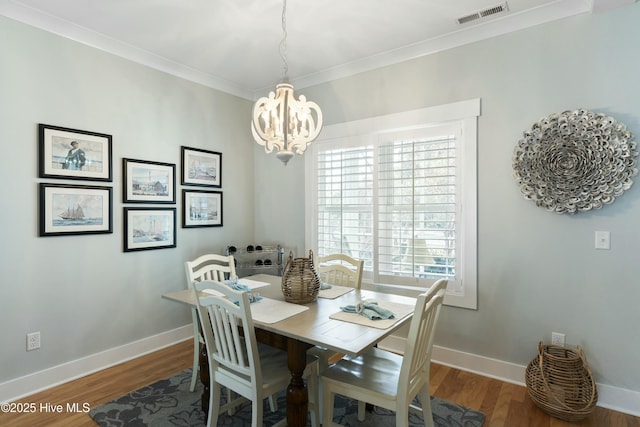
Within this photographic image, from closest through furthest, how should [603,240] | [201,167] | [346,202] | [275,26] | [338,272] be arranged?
[603,240] → [275,26] → [338,272] → [346,202] → [201,167]

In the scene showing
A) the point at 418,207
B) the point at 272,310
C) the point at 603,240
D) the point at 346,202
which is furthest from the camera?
the point at 346,202

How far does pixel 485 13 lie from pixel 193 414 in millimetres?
3495

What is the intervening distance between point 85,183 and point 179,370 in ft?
5.69

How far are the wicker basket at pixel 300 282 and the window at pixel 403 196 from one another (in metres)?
1.26

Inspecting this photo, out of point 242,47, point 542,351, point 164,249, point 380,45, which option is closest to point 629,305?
point 542,351

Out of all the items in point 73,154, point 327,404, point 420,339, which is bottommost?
point 327,404

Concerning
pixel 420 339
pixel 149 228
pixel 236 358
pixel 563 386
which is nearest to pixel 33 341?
pixel 149 228

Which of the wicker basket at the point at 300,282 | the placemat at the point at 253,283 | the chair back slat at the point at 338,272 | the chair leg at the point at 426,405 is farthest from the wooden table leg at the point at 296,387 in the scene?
the chair back slat at the point at 338,272

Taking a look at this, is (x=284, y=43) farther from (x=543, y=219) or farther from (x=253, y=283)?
(x=543, y=219)

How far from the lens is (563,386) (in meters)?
2.24

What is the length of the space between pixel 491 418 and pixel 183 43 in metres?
3.71

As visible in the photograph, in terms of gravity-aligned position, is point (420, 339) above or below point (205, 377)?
above

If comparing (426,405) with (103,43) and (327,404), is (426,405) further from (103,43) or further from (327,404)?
(103,43)

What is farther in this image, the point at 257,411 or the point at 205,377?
the point at 205,377
